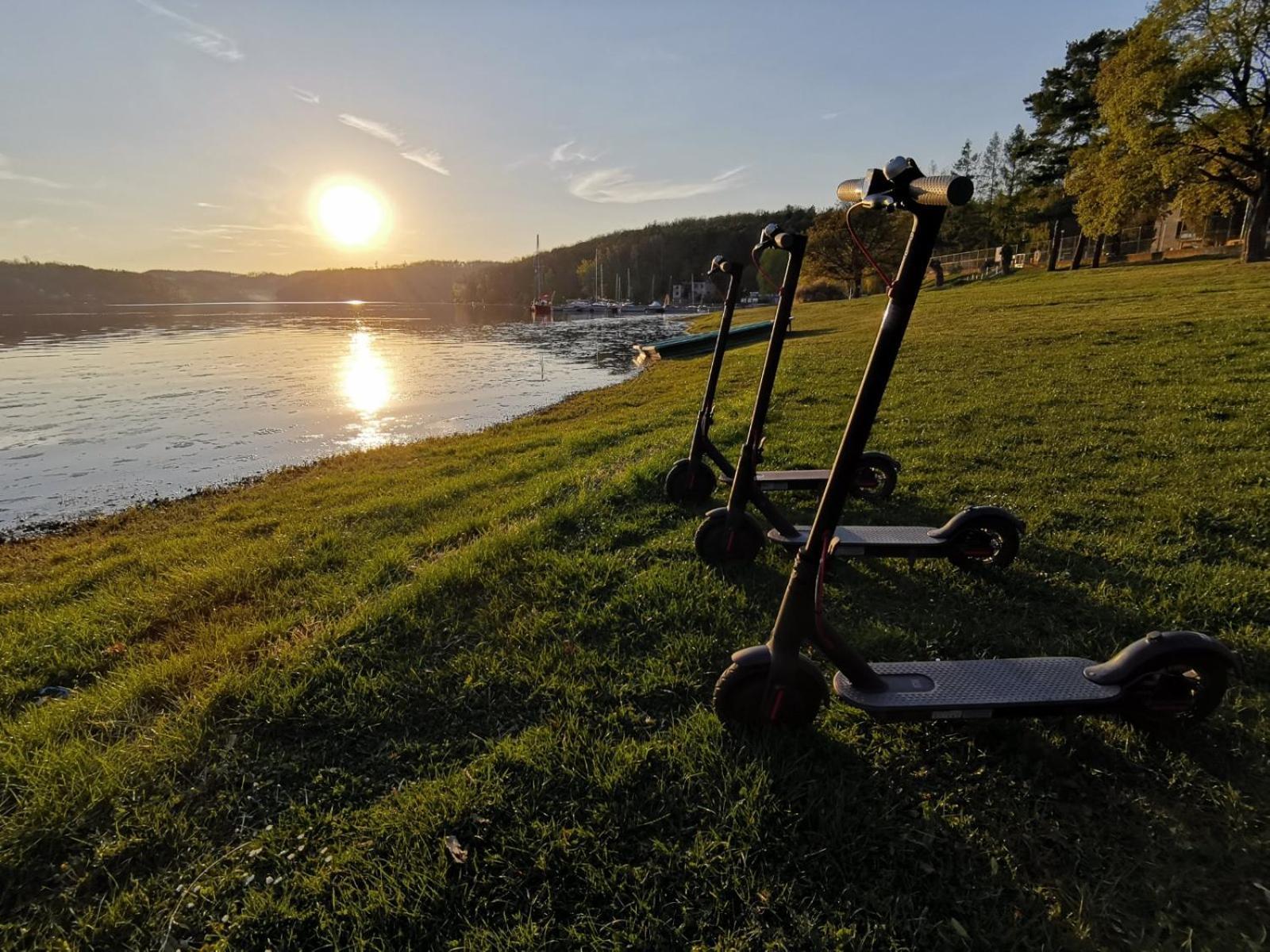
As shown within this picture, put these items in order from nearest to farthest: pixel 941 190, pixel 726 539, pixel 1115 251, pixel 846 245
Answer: pixel 941 190 → pixel 726 539 → pixel 1115 251 → pixel 846 245

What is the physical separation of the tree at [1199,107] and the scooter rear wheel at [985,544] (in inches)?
1155

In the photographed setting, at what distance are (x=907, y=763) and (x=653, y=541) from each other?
2.53 m

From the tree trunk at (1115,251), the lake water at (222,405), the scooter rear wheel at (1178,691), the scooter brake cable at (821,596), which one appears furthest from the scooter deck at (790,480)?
the tree trunk at (1115,251)

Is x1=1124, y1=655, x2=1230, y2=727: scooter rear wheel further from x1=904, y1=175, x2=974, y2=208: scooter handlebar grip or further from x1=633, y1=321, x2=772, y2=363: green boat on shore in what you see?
x1=633, y1=321, x2=772, y2=363: green boat on shore

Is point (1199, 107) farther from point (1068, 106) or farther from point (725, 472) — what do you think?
point (725, 472)

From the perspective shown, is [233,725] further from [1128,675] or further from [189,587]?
[1128,675]

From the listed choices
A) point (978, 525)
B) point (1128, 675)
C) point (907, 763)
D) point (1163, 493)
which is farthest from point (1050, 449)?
point (907, 763)

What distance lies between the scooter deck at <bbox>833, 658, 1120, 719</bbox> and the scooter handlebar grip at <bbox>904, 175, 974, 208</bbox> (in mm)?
1920

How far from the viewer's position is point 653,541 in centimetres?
468

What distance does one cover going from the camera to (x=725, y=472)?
5.14m

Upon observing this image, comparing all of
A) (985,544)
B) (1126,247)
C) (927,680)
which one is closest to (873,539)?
(985,544)

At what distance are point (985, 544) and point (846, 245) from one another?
53063 millimetres

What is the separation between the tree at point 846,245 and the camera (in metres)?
49.3

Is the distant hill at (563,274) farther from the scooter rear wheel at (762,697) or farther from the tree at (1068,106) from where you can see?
the scooter rear wheel at (762,697)
